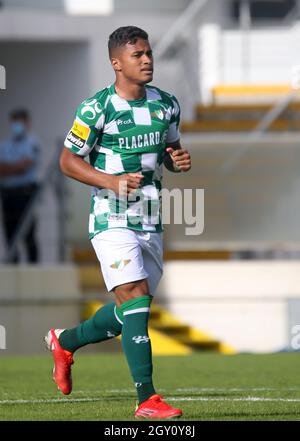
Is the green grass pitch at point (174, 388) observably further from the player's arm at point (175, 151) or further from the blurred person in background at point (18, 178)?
the blurred person in background at point (18, 178)

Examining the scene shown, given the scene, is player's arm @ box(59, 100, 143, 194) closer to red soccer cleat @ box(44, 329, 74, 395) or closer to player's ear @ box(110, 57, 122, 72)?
player's ear @ box(110, 57, 122, 72)

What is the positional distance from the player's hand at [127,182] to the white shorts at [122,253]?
208mm

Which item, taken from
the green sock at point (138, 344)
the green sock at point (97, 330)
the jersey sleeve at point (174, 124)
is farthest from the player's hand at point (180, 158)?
the green sock at point (97, 330)

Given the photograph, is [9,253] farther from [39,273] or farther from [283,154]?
[283,154]

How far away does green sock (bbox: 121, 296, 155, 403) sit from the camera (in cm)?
723

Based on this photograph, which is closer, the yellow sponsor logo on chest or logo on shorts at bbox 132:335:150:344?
logo on shorts at bbox 132:335:150:344

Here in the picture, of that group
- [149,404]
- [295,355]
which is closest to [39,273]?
[295,355]

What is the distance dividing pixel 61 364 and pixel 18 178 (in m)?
8.17

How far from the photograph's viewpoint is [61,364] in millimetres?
8078

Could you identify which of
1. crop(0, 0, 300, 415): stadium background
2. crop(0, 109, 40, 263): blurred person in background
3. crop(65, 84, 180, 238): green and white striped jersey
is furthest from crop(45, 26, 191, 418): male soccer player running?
crop(0, 109, 40, 263): blurred person in background

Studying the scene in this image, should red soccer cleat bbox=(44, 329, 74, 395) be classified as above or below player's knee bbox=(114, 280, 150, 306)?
below

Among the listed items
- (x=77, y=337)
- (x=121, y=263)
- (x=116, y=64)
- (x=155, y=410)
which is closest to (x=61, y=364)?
(x=77, y=337)

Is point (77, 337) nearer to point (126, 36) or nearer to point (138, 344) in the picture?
point (138, 344)

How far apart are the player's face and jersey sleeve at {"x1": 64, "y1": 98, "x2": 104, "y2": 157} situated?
220mm
